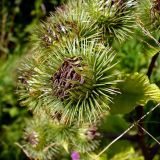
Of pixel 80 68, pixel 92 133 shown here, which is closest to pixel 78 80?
pixel 80 68

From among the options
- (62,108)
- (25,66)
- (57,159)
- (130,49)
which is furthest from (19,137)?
(62,108)

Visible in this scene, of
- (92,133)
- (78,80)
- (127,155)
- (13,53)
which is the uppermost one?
(13,53)

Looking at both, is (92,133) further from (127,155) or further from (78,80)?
(78,80)

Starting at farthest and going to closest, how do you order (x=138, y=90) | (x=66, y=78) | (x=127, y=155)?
(x=127, y=155)
(x=138, y=90)
(x=66, y=78)

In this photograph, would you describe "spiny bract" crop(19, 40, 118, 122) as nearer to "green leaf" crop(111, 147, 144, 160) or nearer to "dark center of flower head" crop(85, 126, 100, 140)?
"dark center of flower head" crop(85, 126, 100, 140)

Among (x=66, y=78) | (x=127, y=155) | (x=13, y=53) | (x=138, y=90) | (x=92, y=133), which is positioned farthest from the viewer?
(x=13, y=53)

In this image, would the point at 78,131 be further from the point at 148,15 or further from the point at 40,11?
the point at 40,11

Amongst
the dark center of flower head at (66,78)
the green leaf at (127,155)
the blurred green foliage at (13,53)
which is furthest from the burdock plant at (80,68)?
the blurred green foliage at (13,53)
